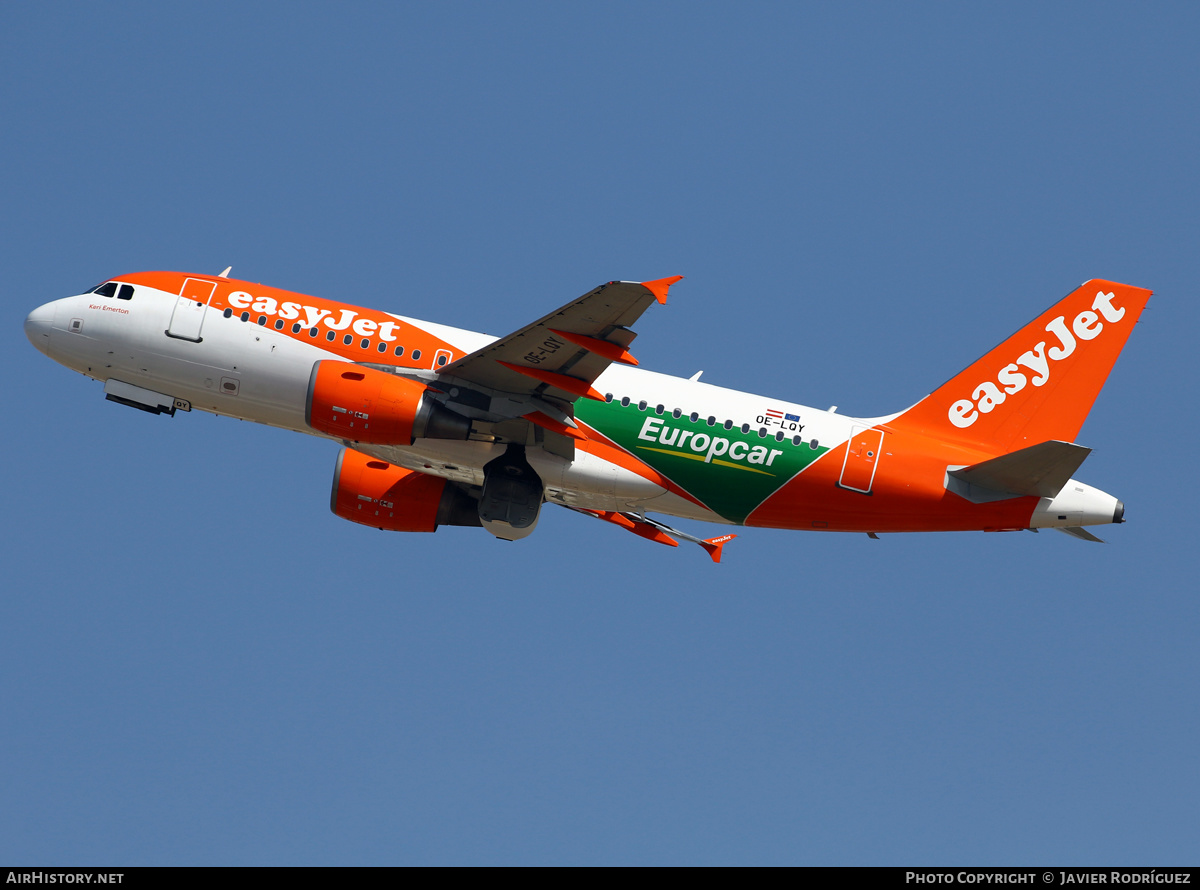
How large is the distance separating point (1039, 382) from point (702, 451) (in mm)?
10382

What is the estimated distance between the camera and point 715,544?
127 feet

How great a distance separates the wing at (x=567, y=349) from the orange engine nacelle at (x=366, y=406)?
1.35 meters

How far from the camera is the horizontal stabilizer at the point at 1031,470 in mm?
32469

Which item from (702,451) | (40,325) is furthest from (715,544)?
(40,325)

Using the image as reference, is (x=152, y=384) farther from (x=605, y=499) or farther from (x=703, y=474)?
(x=703, y=474)

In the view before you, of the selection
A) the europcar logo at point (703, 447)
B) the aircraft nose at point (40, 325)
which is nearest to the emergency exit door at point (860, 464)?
the europcar logo at point (703, 447)

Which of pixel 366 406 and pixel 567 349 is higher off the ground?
pixel 567 349

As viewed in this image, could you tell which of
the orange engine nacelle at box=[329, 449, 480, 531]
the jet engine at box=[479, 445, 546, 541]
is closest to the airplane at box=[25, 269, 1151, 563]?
the jet engine at box=[479, 445, 546, 541]

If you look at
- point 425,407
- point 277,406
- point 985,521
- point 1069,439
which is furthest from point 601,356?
point 1069,439

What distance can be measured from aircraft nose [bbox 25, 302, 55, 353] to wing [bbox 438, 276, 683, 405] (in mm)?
11544

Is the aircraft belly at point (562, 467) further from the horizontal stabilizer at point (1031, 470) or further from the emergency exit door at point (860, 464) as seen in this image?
the horizontal stabilizer at point (1031, 470)

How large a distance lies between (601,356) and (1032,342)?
1404 cm

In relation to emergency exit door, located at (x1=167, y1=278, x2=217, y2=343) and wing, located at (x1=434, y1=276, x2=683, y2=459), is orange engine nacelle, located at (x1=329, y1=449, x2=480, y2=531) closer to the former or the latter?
wing, located at (x1=434, y1=276, x2=683, y2=459)

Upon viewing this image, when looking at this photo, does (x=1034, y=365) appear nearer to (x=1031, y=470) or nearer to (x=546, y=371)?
(x=1031, y=470)
